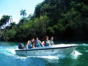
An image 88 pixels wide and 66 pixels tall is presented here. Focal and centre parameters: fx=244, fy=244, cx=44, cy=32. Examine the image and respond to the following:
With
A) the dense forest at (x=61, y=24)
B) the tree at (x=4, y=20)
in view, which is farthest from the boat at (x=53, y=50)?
the tree at (x=4, y=20)

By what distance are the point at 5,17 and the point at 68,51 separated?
99.6 m

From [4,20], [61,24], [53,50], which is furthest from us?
[4,20]

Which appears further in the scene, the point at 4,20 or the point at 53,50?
the point at 4,20

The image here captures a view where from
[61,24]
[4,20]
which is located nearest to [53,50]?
[61,24]

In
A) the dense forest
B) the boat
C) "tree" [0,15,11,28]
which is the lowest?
the boat

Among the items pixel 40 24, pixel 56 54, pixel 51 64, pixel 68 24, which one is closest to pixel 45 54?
pixel 56 54

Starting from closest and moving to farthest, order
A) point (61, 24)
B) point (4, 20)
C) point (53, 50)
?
point (53, 50), point (61, 24), point (4, 20)

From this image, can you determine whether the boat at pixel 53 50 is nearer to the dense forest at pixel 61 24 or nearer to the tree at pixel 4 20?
the dense forest at pixel 61 24

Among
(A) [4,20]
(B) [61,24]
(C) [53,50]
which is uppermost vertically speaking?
(A) [4,20]

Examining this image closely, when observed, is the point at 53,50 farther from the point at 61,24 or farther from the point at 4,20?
the point at 4,20

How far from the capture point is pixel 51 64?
72.1 ft

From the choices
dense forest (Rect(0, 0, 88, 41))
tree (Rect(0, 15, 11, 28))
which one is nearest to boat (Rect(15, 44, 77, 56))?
dense forest (Rect(0, 0, 88, 41))

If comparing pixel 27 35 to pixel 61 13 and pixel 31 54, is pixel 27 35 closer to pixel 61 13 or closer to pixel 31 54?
pixel 61 13

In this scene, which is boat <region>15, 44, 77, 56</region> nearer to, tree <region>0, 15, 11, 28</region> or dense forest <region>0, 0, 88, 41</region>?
dense forest <region>0, 0, 88, 41</region>
